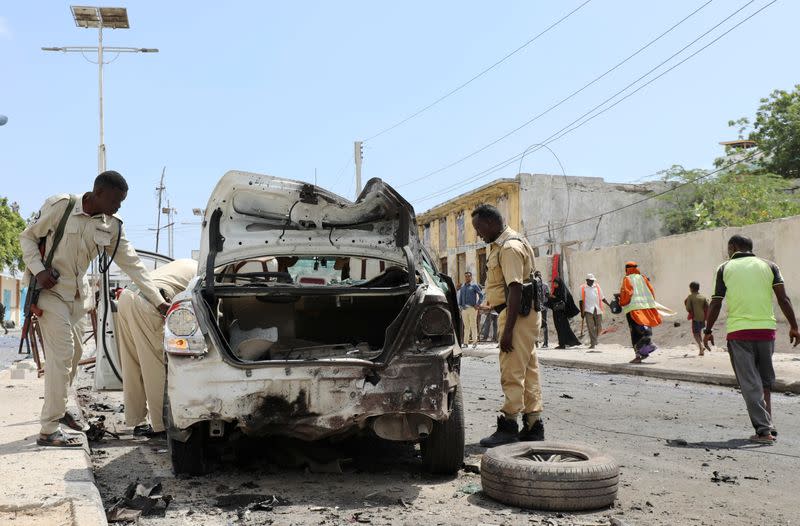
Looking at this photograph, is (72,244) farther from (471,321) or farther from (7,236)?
(7,236)

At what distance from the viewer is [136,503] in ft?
13.5

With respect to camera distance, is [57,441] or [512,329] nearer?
[57,441]

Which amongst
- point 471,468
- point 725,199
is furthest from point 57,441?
point 725,199

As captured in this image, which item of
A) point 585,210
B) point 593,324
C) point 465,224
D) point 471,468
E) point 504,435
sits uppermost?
point 465,224

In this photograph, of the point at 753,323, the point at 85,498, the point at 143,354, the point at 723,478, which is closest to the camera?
the point at 85,498

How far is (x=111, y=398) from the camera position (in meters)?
9.30

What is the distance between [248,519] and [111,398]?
5948 millimetres

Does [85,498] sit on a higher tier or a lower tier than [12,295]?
lower

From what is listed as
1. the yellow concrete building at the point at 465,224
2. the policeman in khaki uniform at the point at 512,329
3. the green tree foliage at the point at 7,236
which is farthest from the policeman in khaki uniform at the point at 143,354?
the green tree foliage at the point at 7,236

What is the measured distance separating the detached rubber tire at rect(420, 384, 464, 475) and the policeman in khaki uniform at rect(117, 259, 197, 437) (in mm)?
2275

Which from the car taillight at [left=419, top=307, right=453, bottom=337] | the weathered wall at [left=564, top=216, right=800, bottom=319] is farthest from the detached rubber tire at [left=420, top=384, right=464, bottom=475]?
the weathered wall at [left=564, top=216, right=800, bottom=319]

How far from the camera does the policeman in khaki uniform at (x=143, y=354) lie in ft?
19.6

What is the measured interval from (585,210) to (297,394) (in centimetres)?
3555

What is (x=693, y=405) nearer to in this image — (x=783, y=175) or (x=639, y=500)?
(x=639, y=500)
